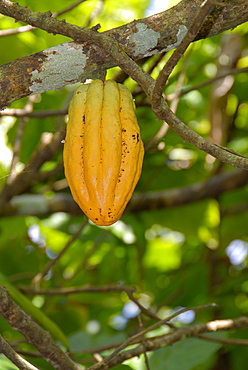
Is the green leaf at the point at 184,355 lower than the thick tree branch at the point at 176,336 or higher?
lower

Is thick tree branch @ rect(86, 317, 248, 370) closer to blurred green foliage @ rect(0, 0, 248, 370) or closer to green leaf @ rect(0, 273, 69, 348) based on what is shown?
green leaf @ rect(0, 273, 69, 348)

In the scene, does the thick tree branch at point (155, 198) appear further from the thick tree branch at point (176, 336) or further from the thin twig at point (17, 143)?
the thick tree branch at point (176, 336)

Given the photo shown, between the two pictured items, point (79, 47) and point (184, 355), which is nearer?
point (79, 47)

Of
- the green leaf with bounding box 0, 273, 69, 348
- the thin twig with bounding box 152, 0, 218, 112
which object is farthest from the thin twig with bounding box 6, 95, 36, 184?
the thin twig with bounding box 152, 0, 218, 112

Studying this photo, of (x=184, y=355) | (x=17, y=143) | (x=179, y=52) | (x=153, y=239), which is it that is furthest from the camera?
(x=153, y=239)

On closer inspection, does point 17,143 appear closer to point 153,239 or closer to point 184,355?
point 184,355

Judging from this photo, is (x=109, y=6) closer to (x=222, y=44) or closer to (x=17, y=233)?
(x=222, y=44)

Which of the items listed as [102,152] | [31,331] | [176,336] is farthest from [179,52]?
[176,336]

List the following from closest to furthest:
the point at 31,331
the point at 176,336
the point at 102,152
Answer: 1. the point at 102,152
2. the point at 31,331
3. the point at 176,336

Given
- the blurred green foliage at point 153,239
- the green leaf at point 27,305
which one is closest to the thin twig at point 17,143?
the blurred green foliage at point 153,239
